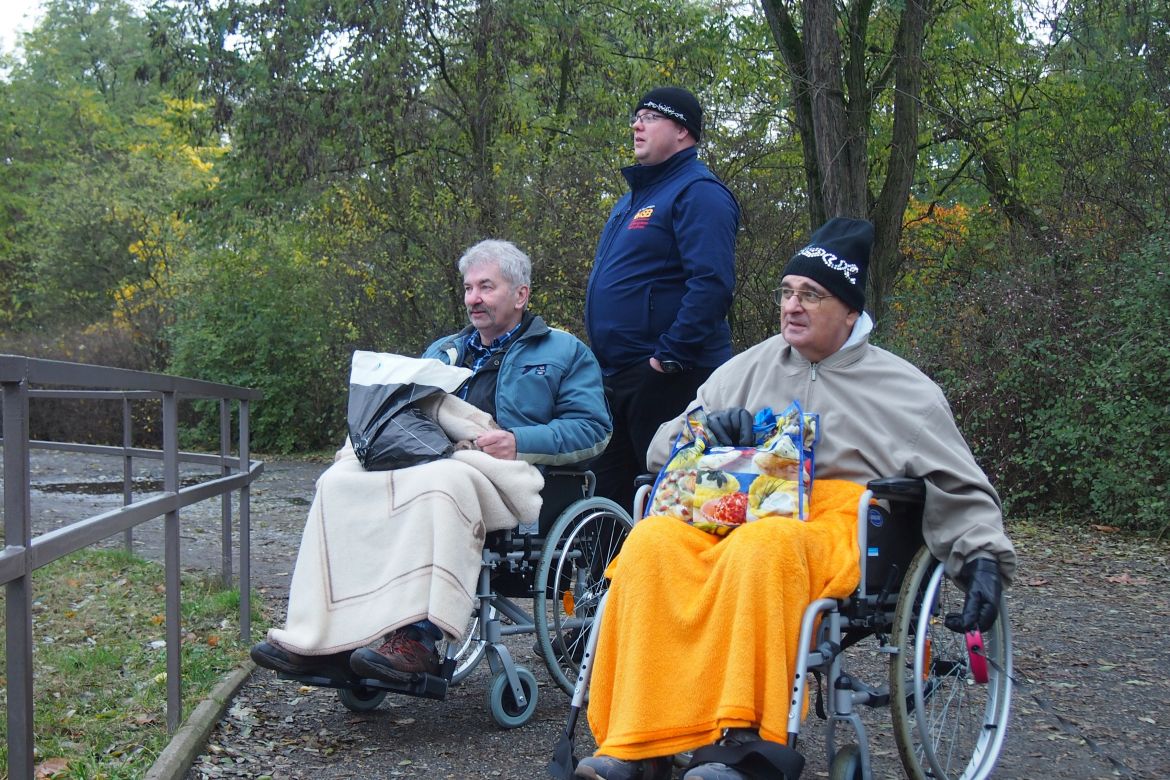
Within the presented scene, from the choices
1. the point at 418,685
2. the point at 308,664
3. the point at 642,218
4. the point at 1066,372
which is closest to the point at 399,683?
the point at 418,685

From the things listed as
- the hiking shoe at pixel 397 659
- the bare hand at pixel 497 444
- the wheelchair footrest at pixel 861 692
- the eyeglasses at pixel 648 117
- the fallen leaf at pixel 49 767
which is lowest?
the fallen leaf at pixel 49 767

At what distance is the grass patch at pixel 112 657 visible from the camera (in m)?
3.74

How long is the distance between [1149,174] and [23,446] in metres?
10.2

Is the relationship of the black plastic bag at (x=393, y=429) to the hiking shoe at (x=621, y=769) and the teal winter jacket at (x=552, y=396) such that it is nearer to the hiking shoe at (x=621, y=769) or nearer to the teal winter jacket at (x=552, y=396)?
the teal winter jacket at (x=552, y=396)

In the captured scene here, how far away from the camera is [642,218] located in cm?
484

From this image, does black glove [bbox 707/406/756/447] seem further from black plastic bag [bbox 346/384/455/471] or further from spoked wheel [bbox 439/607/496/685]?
spoked wheel [bbox 439/607/496/685]

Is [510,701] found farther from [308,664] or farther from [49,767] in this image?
[49,767]

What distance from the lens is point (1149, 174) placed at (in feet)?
34.3

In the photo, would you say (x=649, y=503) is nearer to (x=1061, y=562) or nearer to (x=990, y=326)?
(x=1061, y=562)

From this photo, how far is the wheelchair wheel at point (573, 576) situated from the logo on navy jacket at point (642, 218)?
1.13m

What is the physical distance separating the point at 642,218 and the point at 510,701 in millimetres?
1965

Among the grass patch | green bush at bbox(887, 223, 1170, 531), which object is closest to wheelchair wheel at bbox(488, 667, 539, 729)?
the grass patch

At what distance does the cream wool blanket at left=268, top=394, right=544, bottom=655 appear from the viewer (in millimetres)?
3857

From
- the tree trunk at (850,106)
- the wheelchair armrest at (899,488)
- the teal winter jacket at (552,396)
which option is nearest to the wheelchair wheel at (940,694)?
the wheelchair armrest at (899,488)
